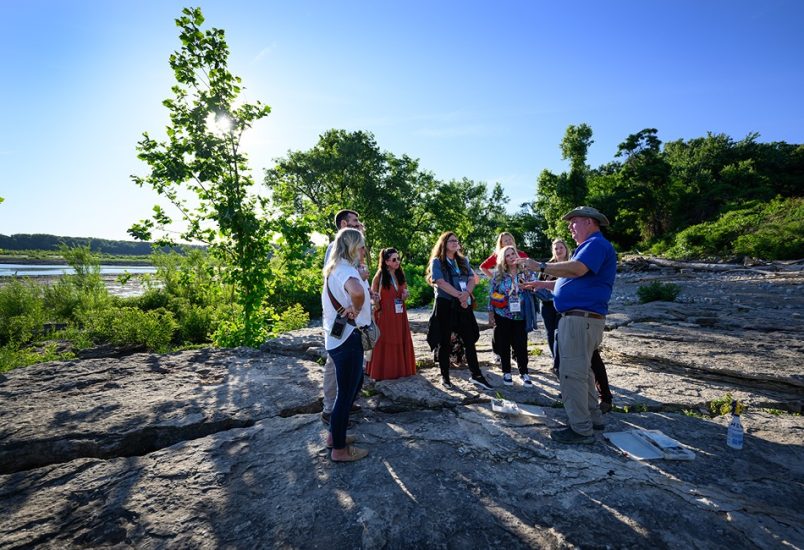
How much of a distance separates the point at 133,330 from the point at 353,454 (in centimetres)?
730

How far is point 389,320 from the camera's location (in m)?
4.50

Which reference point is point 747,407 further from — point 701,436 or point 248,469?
point 248,469

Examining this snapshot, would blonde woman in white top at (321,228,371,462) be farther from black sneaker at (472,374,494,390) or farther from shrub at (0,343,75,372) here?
shrub at (0,343,75,372)

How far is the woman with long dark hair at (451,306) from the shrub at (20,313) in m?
9.42

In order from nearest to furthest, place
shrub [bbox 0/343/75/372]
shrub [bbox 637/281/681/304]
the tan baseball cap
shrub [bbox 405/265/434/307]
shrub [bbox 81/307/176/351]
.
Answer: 1. the tan baseball cap
2. shrub [bbox 0/343/75/372]
3. shrub [bbox 81/307/176/351]
4. shrub [bbox 637/281/681/304]
5. shrub [bbox 405/265/434/307]

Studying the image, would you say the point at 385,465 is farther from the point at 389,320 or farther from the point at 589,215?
the point at 589,215

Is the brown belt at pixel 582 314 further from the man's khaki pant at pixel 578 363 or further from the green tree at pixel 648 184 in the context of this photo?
the green tree at pixel 648 184

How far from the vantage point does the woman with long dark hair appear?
4430mm

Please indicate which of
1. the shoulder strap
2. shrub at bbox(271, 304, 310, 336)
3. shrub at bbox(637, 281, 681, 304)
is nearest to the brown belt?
the shoulder strap

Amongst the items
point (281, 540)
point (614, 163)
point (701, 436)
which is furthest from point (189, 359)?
point (614, 163)

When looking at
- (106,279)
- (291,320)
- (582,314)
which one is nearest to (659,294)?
(582,314)

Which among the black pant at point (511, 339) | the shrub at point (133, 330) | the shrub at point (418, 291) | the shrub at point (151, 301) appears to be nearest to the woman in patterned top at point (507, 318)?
the black pant at point (511, 339)

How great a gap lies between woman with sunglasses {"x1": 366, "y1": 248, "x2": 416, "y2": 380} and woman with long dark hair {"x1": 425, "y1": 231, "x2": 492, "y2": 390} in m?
0.45

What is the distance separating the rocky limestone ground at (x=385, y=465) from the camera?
2080mm
